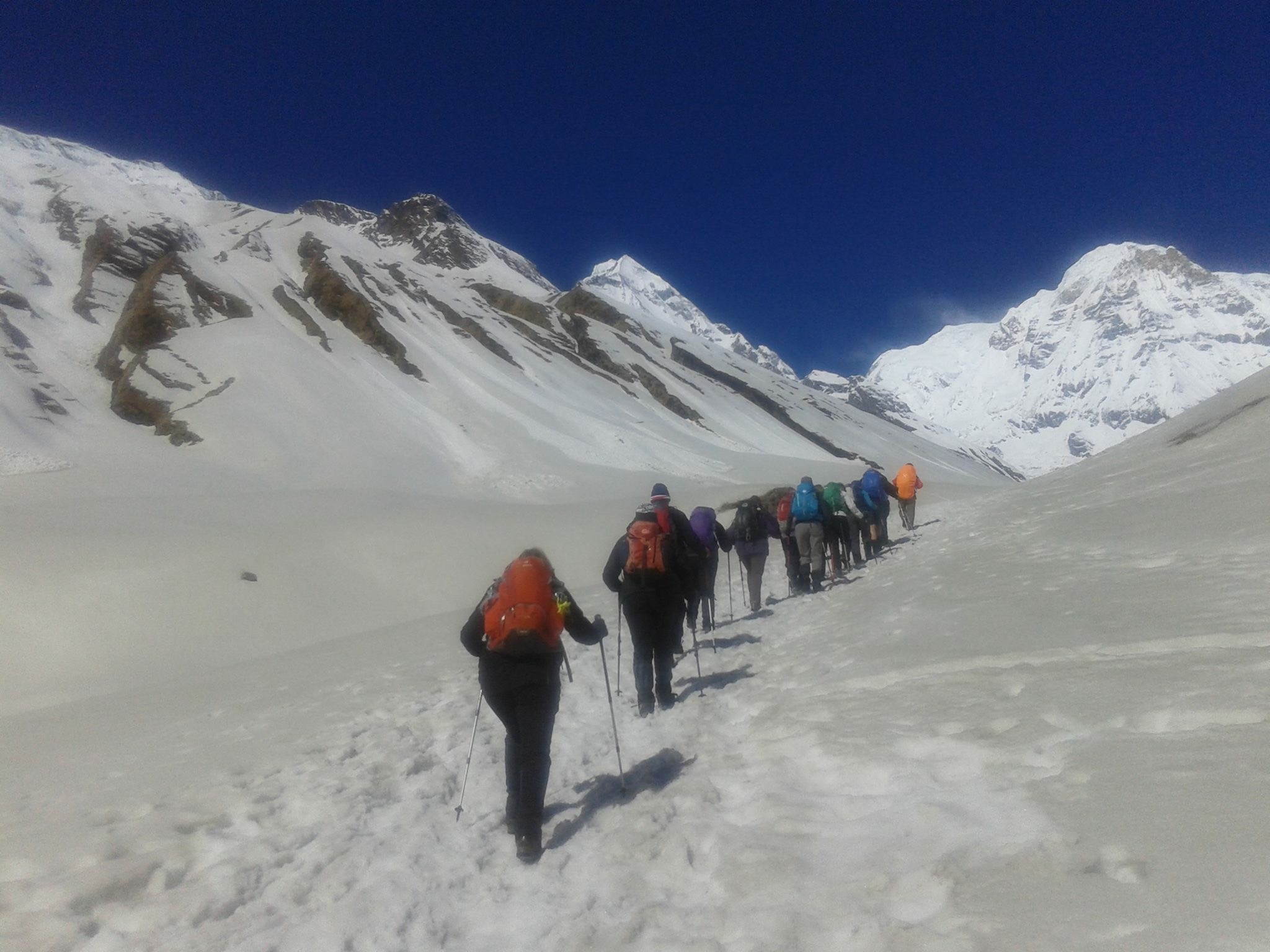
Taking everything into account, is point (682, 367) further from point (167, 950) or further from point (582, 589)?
point (167, 950)

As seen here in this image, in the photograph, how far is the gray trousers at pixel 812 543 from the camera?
11227mm

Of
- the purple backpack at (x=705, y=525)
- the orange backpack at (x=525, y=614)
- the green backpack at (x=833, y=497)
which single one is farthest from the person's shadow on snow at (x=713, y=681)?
the green backpack at (x=833, y=497)

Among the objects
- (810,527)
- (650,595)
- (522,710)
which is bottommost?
(522,710)

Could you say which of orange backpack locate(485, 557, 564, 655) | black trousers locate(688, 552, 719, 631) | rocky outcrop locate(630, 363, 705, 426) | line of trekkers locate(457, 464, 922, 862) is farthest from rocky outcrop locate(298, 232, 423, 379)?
orange backpack locate(485, 557, 564, 655)

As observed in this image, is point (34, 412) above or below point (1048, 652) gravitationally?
above

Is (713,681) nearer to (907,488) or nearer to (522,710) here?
(522,710)

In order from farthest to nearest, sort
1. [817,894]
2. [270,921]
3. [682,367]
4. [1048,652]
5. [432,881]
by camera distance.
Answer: [682,367] → [1048,652] → [432,881] → [270,921] → [817,894]

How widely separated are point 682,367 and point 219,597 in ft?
214

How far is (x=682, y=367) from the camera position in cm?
7719

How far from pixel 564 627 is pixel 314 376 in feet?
128

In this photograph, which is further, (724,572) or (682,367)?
(682,367)

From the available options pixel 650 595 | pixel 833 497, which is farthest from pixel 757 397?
pixel 650 595

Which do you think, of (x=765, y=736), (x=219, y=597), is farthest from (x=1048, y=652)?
(x=219, y=597)

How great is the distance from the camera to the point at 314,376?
3912 cm
